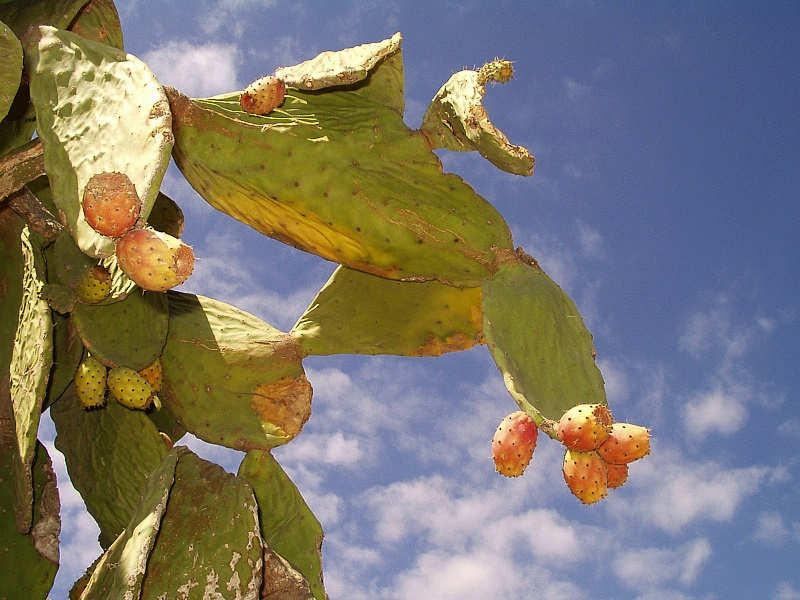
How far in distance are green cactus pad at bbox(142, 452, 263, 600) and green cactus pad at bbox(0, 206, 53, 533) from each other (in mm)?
457

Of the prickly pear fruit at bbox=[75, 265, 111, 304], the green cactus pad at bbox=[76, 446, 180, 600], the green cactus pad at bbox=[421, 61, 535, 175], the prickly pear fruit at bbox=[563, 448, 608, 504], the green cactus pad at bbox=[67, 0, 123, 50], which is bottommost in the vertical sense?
the green cactus pad at bbox=[76, 446, 180, 600]

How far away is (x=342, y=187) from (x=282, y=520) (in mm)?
1189

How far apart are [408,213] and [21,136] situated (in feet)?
4.78

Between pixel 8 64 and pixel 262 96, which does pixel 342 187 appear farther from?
pixel 8 64

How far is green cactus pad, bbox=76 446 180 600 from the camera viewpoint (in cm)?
227

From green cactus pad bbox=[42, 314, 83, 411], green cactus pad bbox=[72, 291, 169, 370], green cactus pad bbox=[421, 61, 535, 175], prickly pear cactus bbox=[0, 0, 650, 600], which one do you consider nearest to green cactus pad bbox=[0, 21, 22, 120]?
prickly pear cactus bbox=[0, 0, 650, 600]

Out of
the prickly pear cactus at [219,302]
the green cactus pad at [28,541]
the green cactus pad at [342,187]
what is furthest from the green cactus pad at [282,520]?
the green cactus pad at [342,187]

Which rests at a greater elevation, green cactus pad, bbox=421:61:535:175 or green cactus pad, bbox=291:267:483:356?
green cactus pad, bbox=421:61:535:175

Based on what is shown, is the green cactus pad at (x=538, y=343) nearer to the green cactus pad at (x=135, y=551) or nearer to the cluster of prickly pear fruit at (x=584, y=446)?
the cluster of prickly pear fruit at (x=584, y=446)

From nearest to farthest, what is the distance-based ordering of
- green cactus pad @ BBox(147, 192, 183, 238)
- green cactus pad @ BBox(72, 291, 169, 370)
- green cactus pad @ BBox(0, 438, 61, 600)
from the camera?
green cactus pad @ BBox(0, 438, 61, 600) → green cactus pad @ BBox(72, 291, 169, 370) → green cactus pad @ BBox(147, 192, 183, 238)

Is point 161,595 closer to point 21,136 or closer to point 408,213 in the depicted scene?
point 408,213

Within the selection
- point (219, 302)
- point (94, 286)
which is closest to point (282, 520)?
point (219, 302)

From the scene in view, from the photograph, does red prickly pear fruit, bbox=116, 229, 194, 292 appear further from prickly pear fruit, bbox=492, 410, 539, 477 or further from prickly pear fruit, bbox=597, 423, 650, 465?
prickly pear fruit, bbox=597, 423, 650, 465

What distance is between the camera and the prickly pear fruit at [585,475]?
6.89ft
